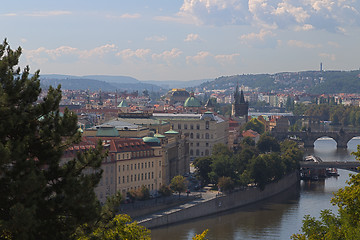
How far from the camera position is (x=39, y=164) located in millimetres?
17453

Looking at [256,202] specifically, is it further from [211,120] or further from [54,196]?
[54,196]

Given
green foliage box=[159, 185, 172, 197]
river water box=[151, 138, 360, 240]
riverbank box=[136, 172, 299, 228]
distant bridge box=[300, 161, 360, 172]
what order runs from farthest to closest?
distant bridge box=[300, 161, 360, 172] → green foliage box=[159, 185, 172, 197] → riverbank box=[136, 172, 299, 228] → river water box=[151, 138, 360, 240]

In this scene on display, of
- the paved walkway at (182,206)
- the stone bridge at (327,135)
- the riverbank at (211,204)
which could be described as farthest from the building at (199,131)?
the paved walkway at (182,206)

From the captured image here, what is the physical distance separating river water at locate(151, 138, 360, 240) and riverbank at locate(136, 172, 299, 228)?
21.7 inches

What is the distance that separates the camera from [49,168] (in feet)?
58.0

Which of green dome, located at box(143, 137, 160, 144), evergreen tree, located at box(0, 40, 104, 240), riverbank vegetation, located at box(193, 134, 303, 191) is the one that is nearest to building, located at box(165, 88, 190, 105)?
riverbank vegetation, located at box(193, 134, 303, 191)

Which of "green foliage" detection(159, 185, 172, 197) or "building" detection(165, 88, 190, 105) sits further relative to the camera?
"building" detection(165, 88, 190, 105)

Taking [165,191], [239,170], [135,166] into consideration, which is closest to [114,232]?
[135,166]

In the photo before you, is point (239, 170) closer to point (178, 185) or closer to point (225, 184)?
point (225, 184)

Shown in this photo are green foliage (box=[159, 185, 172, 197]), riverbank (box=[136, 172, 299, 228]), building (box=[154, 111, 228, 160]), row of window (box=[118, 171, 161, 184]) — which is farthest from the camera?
building (box=[154, 111, 228, 160])

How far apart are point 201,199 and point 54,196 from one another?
4265 cm

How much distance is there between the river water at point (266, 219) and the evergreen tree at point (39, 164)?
103 feet

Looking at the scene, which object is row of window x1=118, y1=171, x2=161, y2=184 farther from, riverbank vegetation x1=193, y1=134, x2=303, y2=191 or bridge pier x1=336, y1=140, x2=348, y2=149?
A: bridge pier x1=336, y1=140, x2=348, y2=149

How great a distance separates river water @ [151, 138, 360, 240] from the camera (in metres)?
50.5
